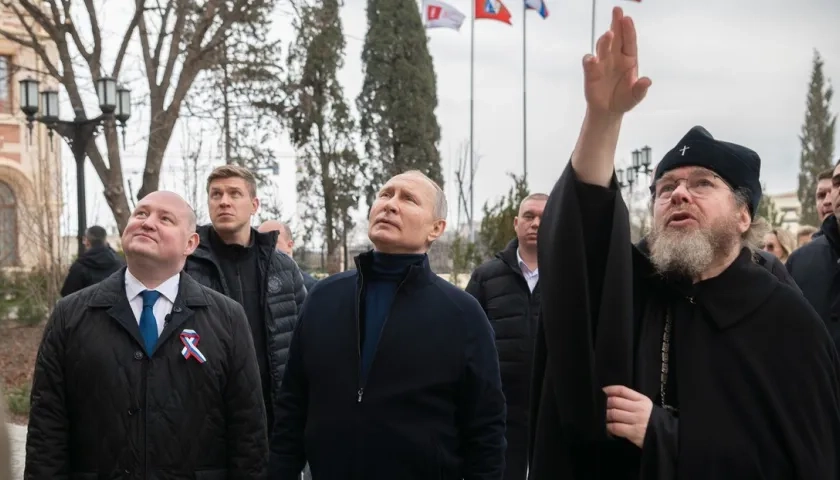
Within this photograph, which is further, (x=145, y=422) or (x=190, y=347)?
(x=190, y=347)

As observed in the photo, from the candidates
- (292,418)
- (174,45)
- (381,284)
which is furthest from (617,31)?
(174,45)

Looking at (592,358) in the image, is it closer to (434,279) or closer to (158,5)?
(434,279)

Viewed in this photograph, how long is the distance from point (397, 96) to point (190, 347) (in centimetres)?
3463

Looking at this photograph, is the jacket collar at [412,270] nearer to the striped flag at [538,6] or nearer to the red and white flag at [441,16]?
the red and white flag at [441,16]

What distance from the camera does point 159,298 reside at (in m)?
3.86

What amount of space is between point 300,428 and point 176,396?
526 millimetres

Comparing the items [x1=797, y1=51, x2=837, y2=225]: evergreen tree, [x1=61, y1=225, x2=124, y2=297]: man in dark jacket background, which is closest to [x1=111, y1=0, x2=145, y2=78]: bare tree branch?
[x1=61, y1=225, x2=124, y2=297]: man in dark jacket background

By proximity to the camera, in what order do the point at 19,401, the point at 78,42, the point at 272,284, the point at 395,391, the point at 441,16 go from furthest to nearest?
the point at 441,16 → the point at 78,42 → the point at 19,401 → the point at 272,284 → the point at 395,391

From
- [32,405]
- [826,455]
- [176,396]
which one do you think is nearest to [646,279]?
[826,455]

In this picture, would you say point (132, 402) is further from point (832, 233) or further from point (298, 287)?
point (832, 233)

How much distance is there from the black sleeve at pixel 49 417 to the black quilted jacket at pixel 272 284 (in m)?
1.48

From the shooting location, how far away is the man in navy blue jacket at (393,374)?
3.32m

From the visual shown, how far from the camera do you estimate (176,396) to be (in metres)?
3.66

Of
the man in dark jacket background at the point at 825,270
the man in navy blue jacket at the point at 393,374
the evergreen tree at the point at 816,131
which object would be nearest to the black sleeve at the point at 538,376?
the man in navy blue jacket at the point at 393,374
